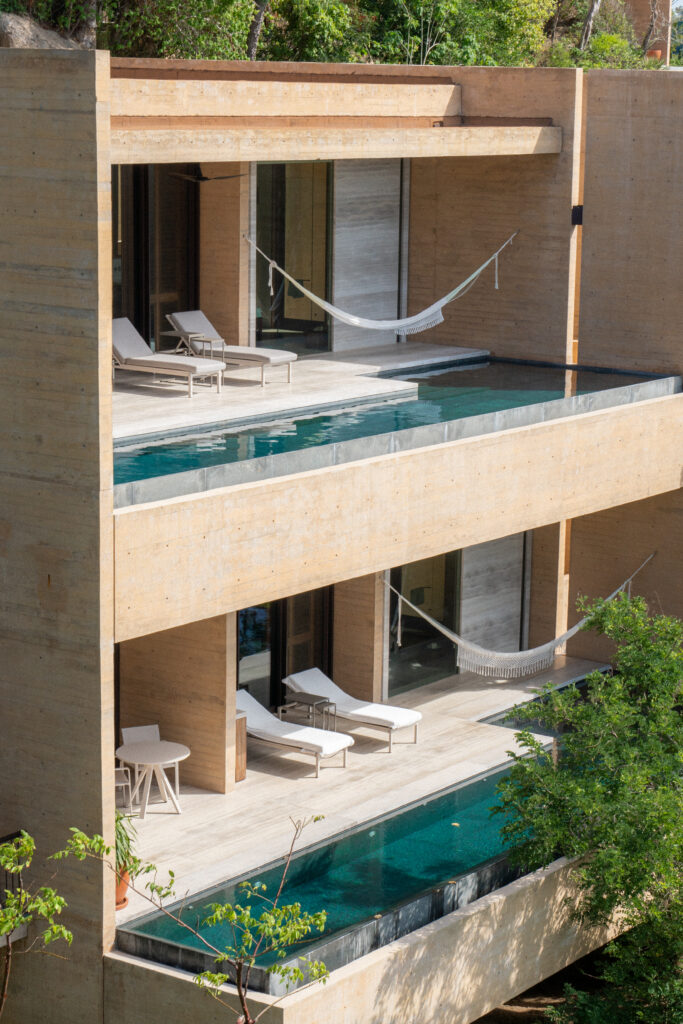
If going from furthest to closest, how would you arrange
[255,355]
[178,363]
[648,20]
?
1. [648,20]
2. [255,355]
3. [178,363]

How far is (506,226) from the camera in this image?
2117cm

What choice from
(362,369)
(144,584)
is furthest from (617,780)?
(362,369)

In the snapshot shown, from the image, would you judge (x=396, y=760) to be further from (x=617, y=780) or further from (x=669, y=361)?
(x=669, y=361)

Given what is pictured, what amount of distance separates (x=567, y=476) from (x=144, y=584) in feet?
21.6

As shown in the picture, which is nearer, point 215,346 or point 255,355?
point 255,355

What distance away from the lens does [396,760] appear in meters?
17.4

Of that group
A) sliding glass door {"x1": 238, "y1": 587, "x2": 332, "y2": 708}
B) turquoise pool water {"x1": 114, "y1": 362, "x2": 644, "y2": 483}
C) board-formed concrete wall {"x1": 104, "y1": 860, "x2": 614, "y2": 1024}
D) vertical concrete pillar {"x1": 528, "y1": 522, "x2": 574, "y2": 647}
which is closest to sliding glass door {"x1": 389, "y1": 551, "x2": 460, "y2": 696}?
sliding glass door {"x1": 238, "y1": 587, "x2": 332, "y2": 708}

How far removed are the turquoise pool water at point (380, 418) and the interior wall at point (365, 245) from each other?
1790mm

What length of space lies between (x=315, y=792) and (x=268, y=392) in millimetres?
4481

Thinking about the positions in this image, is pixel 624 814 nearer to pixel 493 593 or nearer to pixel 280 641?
pixel 280 641

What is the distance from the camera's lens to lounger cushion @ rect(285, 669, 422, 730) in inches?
696

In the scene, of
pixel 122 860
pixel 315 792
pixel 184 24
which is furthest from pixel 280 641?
pixel 184 24

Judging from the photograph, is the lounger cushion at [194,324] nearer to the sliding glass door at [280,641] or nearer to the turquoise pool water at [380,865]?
the sliding glass door at [280,641]

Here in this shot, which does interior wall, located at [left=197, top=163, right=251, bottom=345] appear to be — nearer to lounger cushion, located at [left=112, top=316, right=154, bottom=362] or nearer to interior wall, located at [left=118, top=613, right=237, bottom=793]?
lounger cushion, located at [left=112, top=316, right=154, bottom=362]
